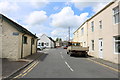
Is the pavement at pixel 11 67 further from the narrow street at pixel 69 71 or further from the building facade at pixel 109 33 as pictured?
the building facade at pixel 109 33

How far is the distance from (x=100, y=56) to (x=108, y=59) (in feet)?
8.10

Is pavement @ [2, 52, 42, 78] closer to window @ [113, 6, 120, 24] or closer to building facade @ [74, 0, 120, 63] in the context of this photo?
building facade @ [74, 0, 120, 63]

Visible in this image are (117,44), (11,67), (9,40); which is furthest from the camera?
(9,40)

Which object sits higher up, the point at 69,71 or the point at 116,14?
the point at 116,14

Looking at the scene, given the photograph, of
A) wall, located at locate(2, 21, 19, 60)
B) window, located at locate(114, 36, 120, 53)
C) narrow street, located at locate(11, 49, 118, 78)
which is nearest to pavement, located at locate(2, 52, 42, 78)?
narrow street, located at locate(11, 49, 118, 78)

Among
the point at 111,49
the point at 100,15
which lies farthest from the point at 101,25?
the point at 111,49

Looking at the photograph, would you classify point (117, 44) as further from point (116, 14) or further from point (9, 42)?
point (9, 42)

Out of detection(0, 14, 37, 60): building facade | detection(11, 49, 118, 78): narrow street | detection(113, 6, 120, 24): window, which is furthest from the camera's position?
detection(0, 14, 37, 60): building facade

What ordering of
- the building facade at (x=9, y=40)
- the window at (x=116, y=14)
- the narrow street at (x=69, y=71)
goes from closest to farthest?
the narrow street at (x=69, y=71) → the window at (x=116, y=14) → the building facade at (x=9, y=40)

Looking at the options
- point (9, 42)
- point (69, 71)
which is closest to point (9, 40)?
point (9, 42)

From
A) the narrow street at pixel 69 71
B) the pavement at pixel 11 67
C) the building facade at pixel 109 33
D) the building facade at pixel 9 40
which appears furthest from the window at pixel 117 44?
the building facade at pixel 9 40

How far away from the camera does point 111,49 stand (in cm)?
1309

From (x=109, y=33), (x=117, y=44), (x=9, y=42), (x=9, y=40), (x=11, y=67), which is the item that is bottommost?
(x=11, y=67)

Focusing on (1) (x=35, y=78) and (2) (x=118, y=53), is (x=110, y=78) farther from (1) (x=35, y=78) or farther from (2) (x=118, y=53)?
(2) (x=118, y=53)
